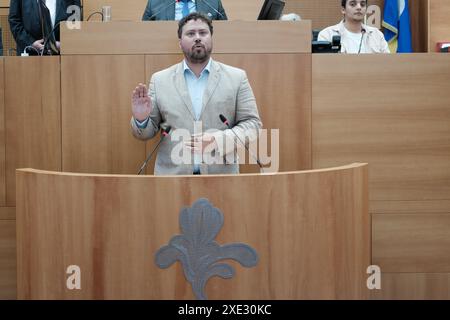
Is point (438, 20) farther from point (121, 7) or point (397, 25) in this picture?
point (121, 7)

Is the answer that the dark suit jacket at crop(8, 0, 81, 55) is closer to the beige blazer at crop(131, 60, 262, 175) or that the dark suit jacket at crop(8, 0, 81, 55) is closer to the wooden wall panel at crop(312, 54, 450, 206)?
the beige blazer at crop(131, 60, 262, 175)

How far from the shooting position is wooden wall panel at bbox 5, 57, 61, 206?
3930 millimetres

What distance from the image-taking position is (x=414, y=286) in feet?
13.0

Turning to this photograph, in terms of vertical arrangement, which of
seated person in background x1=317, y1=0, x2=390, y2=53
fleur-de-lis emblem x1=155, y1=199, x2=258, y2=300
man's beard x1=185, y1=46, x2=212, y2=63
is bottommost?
fleur-de-lis emblem x1=155, y1=199, x2=258, y2=300

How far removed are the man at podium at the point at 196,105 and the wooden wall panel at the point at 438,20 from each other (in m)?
2.77

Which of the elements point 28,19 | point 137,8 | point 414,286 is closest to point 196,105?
point 414,286

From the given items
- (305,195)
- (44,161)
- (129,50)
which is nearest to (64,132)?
(44,161)

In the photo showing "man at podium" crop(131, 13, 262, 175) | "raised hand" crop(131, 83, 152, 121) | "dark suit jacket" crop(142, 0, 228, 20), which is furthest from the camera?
"dark suit jacket" crop(142, 0, 228, 20)

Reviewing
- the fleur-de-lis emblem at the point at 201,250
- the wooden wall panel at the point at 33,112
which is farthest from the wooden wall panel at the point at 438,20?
the fleur-de-lis emblem at the point at 201,250

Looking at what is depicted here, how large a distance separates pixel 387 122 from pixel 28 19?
2.33 m

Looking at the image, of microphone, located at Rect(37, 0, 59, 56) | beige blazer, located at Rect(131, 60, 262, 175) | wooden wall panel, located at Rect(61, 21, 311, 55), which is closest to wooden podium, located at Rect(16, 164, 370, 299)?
beige blazer, located at Rect(131, 60, 262, 175)

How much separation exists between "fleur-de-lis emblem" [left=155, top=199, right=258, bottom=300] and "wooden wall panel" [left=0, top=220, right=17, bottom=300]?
1647 mm

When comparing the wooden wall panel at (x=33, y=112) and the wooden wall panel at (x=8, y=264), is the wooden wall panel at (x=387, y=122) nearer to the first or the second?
the wooden wall panel at (x=33, y=112)
